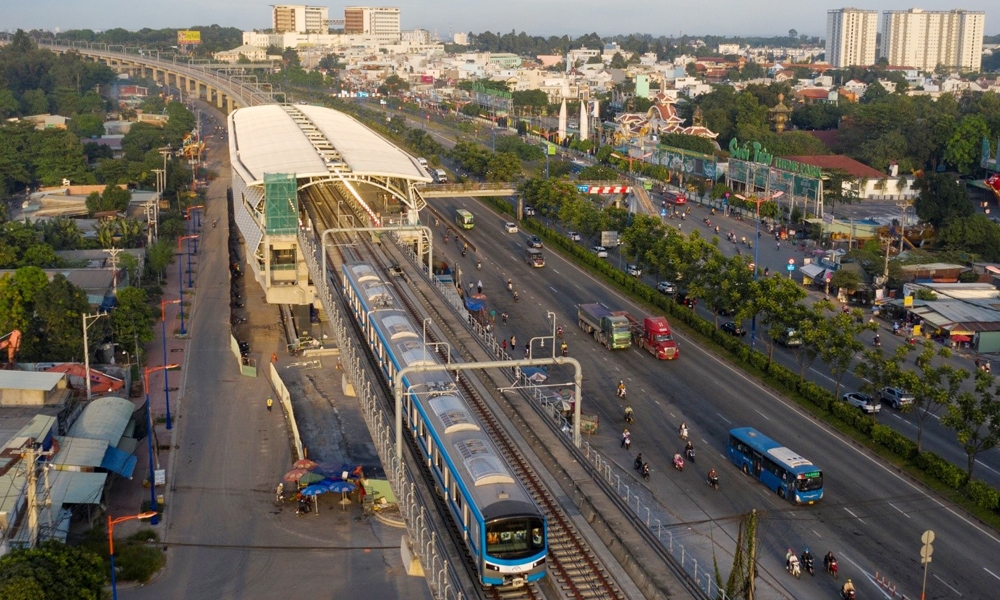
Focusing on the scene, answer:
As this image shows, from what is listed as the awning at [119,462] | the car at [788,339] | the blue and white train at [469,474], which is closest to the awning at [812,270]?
the car at [788,339]

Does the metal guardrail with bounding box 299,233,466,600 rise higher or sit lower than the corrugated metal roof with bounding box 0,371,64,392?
higher

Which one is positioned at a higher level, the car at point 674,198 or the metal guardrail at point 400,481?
the car at point 674,198

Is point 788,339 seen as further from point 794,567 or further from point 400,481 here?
point 400,481

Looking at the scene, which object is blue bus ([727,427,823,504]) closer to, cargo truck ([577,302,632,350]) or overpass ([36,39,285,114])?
cargo truck ([577,302,632,350])

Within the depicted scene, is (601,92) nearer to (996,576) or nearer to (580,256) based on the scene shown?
(580,256)

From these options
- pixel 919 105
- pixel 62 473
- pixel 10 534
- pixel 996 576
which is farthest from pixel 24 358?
pixel 919 105

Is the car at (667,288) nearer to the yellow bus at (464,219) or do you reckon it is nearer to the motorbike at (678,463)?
the yellow bus at (464,219)

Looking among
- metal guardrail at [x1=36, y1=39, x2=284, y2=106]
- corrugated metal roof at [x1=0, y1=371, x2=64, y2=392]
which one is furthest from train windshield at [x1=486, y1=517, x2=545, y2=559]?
metal guardrail at [x1=36, y1=39, x2=284, y2=106]
